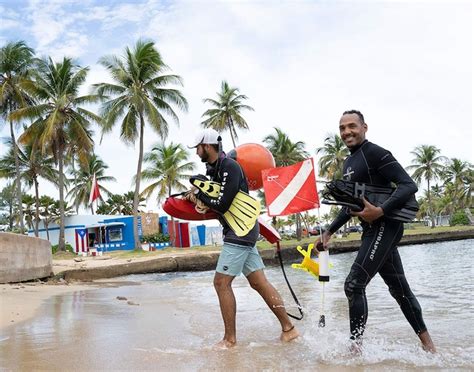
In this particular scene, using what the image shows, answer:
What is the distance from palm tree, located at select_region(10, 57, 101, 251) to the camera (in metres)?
31.3

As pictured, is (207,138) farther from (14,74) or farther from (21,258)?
(14,74)

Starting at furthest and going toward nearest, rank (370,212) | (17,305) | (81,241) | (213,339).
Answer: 1. (81,241)
2. (17,305)
3. (213,339)
4. (370,212)

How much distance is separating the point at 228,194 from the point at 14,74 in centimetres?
3297

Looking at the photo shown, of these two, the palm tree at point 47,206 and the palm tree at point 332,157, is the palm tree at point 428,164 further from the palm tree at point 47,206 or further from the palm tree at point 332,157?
the palm tree at point 47,206

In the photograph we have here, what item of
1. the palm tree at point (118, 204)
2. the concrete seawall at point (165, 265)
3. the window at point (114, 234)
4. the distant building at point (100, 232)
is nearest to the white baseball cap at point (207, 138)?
the concrete seawall at point (165, 265)

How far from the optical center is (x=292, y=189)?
5168 mm

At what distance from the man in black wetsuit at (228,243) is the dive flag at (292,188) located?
1128 mm

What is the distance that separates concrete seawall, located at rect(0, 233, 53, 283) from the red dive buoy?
606cm

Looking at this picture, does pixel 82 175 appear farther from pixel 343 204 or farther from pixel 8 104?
pixel 343 204

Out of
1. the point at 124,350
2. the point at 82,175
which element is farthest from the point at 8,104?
the point at 124,350

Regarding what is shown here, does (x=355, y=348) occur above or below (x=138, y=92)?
below

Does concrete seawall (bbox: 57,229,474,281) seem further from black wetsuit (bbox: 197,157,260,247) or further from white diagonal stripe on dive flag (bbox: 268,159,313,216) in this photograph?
black wetsuit (bbox: 197,157,260,247)

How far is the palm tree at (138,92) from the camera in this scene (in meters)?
31.0

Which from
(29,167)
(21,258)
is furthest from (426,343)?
(29,167)
